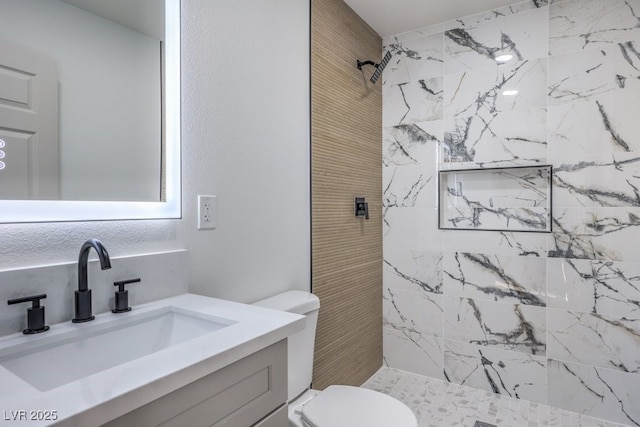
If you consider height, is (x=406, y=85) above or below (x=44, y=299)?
above

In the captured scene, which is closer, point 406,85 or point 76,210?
point 76,210

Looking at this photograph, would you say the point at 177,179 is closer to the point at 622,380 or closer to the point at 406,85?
the point at 406,85

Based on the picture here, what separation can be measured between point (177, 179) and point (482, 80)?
196 centimetres

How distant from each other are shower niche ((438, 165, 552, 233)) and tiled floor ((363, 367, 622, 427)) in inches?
40.0

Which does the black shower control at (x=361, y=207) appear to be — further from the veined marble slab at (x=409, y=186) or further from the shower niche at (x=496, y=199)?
the shower niche at (x=496, y=199)

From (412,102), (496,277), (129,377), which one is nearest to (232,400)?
(129,377)

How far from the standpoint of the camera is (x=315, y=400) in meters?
1.44

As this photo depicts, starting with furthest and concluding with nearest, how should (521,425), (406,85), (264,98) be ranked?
(406,85), (521,425), (264,98)

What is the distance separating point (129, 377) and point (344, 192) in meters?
1.66

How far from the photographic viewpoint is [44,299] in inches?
35.7

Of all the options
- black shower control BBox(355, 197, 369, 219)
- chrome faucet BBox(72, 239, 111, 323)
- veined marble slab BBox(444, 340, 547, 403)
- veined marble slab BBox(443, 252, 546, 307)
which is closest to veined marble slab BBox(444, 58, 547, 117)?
black shower control BBox(355, 197, 369, 219)

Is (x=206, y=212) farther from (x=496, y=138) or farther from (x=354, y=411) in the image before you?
(x=496, y=138)

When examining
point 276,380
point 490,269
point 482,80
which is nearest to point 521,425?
point 490,269

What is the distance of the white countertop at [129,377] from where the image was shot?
54 cm
